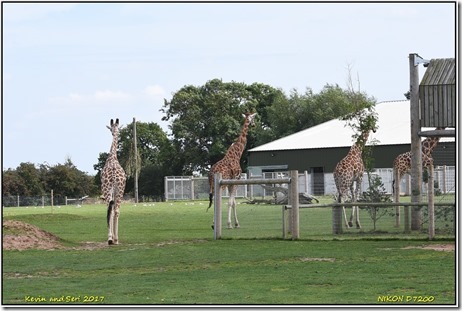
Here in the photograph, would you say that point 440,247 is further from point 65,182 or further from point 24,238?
point 65,182

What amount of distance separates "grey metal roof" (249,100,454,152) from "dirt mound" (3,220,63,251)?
36.6 meters

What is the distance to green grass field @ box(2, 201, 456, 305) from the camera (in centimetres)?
1359

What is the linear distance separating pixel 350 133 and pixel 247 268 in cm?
4714

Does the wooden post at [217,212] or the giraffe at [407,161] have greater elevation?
the giraffe at [407,161]

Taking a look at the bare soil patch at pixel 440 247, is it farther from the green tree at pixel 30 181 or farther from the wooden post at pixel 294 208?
the green tree at pixel 30 181

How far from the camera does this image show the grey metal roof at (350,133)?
195 ft

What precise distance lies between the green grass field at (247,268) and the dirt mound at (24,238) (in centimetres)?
57

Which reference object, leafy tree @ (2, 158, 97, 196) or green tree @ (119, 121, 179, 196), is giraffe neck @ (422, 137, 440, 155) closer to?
leafy tree @ (2, 158, 97, 196)

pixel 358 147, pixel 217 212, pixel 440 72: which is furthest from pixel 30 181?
pixel 440 72

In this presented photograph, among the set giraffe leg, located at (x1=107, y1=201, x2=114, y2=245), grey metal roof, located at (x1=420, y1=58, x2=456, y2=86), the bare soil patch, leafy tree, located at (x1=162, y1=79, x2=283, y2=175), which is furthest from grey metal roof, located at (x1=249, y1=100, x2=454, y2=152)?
the bare soil patch

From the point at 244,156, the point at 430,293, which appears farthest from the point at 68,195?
the point at 430,293

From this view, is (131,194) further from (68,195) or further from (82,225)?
(82,225)

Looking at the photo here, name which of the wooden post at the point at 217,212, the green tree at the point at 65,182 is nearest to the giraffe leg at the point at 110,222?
the wooden post at the point at 217,212

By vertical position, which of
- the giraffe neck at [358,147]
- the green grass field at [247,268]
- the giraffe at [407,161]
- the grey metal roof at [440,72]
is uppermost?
the grey metal roof at [440,72]
